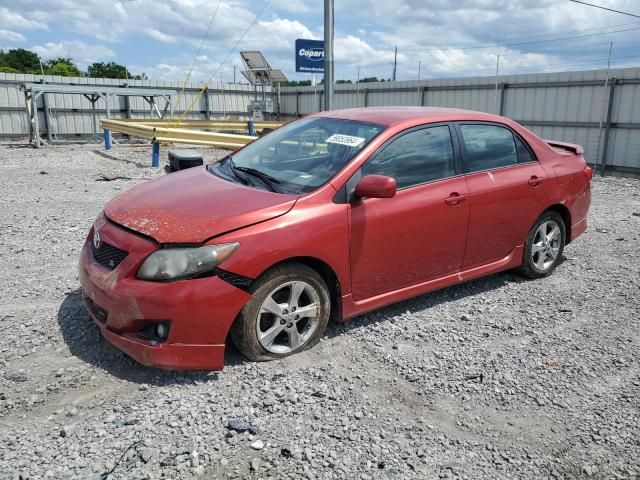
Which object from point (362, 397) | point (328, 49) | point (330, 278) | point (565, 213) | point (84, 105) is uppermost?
point (328, 49)

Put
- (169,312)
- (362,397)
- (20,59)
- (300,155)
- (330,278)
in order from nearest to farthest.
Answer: (169,312) → (362,397) → (330,278) → (300,155) → (20,59)

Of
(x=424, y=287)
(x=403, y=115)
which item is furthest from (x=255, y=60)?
(x=424, y=287)

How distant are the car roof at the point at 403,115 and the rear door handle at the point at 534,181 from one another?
0.64m

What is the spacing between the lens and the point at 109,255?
3.55 metres

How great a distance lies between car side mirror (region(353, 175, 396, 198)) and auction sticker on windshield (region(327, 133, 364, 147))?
461 mm

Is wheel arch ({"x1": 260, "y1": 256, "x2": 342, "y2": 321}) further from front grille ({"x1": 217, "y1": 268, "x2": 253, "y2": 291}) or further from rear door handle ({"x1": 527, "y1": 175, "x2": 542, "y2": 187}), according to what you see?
rear door handle ({"x1": 527, "y1": 175, "x2": 542, "y2": 187})

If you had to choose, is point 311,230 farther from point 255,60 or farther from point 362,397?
point 255,60

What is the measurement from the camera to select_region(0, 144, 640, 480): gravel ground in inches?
108

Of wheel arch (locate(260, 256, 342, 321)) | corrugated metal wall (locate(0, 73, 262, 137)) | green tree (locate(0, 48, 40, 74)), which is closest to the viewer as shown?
wheel arch (locate(260, 256, 342, 321))

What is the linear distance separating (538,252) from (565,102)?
1094cm

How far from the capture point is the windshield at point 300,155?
156 inches

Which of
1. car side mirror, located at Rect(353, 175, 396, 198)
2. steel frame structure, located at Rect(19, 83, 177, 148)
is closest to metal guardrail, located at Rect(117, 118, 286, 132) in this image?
steel frame structure, located at Rect(19, 83, 177, 148)

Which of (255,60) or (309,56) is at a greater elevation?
(255,60)

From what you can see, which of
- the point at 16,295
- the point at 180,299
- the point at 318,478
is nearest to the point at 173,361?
the point at 180,299
